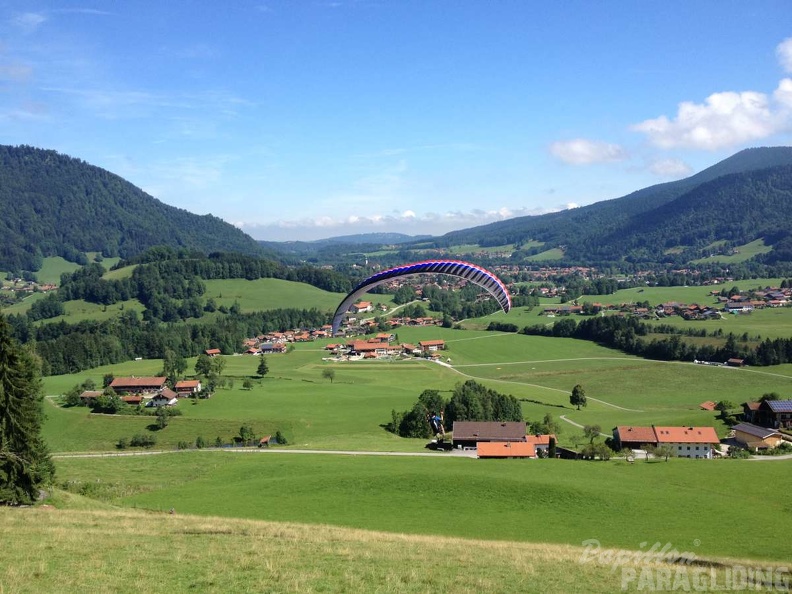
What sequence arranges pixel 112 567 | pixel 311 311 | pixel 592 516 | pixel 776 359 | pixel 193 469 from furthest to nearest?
pixel 311 311 < pixel 776 359 < pixel 193 469 < pixel 592 516 < pixel 112 567

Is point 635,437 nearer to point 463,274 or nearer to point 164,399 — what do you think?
point 463,274

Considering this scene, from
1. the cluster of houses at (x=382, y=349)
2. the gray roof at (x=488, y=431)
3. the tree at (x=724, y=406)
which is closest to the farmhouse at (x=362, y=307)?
the cluster of houses at (x=382, y=349)

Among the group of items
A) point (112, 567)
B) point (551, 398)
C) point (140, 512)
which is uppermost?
point (112, 567)

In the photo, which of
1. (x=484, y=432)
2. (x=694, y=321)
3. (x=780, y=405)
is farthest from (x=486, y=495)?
(x=694, y=321)

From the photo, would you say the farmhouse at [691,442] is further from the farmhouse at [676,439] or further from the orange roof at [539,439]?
the orange roof at [539,439]

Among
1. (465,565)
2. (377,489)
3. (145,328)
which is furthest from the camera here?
(145,328)

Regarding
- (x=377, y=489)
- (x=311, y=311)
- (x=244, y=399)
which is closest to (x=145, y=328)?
(x=311, y=311)

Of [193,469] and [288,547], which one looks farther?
[193,469]

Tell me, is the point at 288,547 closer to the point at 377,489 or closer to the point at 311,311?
the point at 377,489
